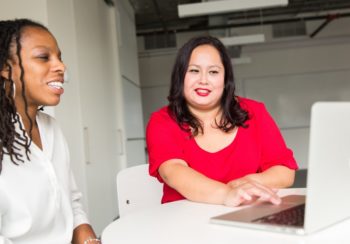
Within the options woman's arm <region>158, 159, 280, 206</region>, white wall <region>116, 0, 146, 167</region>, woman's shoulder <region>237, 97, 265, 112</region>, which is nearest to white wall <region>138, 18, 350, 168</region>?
white wall <region>116, 0, 146, 167</region>

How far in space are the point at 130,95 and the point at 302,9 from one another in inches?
197

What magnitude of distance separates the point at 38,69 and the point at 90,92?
2.45m

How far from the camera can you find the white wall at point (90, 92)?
2.85 metres

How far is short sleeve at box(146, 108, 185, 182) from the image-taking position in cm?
157

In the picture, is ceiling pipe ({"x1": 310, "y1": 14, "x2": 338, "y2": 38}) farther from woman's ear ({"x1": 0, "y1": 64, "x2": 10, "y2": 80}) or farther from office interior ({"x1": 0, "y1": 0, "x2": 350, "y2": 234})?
woman's ear ({"x1": 0, "y1": 64, "x2": 10, "y2": 80})

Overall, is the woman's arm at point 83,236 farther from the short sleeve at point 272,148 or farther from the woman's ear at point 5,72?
the short sleeve at point 272,148

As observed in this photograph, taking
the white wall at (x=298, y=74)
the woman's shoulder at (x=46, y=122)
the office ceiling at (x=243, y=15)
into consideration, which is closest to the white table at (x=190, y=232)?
the woman's shoulder at (x=46, y=122)

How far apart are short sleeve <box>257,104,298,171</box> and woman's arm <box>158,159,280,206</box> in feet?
1.26

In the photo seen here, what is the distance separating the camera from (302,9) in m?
8.53

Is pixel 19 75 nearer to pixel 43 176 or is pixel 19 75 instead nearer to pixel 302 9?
pixel 43 176

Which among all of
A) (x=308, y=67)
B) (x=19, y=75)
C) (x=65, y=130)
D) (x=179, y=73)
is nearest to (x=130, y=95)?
(x=65, y=130)

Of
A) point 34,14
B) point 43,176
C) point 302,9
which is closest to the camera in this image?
point 43,176

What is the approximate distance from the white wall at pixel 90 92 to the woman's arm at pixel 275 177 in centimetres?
165

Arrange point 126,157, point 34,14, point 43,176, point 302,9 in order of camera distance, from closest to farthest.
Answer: point 43,176 → point 34,14 → point 126,157 → point 302,9
